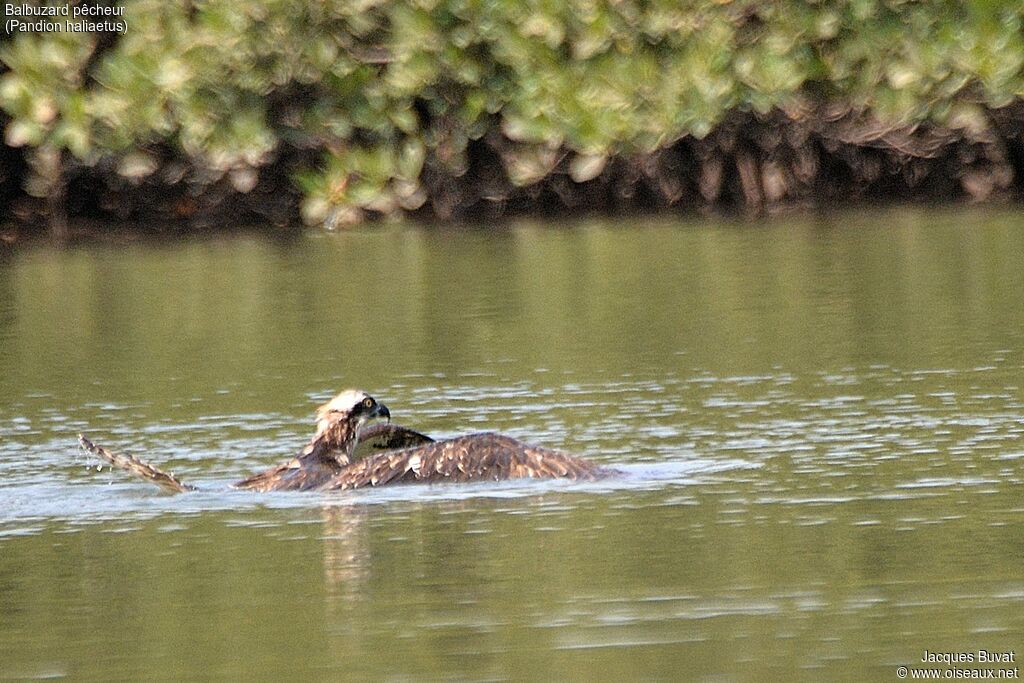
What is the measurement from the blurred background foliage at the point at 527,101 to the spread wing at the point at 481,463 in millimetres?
17578

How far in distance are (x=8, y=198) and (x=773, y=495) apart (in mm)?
22586

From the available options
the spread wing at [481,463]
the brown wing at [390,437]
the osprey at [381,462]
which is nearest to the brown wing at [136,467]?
the osprey at [381,462]

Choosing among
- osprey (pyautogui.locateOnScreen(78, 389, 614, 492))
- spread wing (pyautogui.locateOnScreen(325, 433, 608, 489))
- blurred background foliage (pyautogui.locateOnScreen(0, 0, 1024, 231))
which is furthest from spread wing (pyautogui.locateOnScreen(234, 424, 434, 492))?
blurred background foliage (pyautogui.locateOnScreen(0, 0, 1024, 231))

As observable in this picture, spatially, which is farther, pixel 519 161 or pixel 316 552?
pixel 519 161

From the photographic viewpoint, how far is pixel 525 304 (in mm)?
19516

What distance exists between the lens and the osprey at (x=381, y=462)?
36.2 feet

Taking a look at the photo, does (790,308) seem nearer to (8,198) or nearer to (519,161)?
(519,161)

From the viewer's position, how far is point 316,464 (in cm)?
1139

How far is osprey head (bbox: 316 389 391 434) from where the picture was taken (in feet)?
37.9

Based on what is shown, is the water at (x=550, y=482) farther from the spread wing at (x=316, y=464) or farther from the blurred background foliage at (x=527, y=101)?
the blurred background foliage at (x=527, y=101)

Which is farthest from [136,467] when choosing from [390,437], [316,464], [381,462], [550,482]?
[550,482]

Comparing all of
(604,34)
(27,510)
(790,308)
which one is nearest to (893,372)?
(790,308)

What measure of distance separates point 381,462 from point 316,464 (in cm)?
32

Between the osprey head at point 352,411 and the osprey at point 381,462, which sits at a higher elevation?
the osprey head at point 352,411
